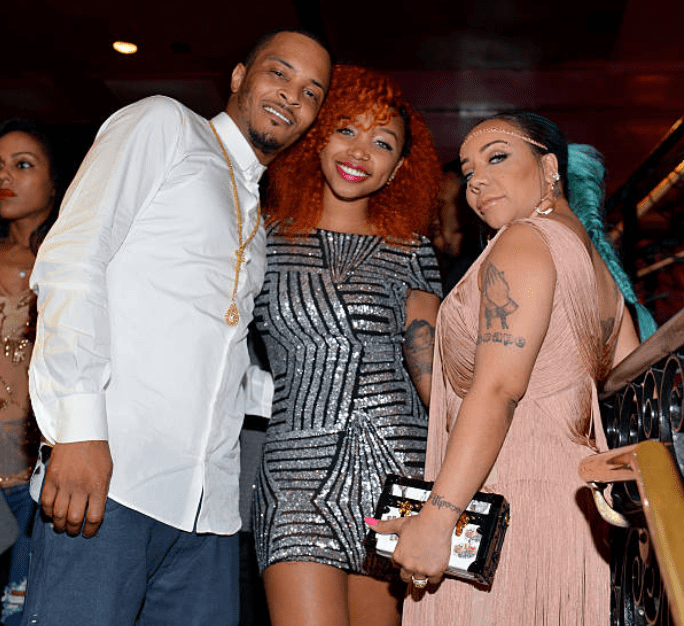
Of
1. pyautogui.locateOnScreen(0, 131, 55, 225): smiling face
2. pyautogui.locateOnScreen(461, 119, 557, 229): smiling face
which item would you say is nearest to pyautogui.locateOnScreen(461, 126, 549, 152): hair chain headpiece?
pyautogui.locateOnScreen(461, 119, 557, 229): smiling face

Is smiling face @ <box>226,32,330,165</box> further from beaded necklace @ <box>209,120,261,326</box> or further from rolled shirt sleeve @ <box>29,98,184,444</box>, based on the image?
rolled shirt sleeve @ <box>29,98,184,444</box>

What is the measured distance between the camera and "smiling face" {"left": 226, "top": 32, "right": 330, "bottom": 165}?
217 cm

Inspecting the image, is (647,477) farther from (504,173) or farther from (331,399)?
(331,399)

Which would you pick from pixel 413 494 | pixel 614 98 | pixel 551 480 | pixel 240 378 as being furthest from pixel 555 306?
pixel 614 98

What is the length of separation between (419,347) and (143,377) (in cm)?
86

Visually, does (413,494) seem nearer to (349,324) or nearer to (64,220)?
(349,324)

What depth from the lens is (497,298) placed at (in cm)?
158

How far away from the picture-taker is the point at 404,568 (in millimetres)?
1496

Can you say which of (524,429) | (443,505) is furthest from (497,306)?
(443,505)

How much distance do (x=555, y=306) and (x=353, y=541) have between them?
0.84 metres

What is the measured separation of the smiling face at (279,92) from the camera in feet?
7.11

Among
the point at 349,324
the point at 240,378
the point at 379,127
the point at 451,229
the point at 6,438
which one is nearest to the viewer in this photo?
the point at 240,378

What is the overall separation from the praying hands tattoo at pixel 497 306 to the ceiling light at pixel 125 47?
19.7 ft

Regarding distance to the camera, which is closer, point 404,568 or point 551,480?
point 404,568
